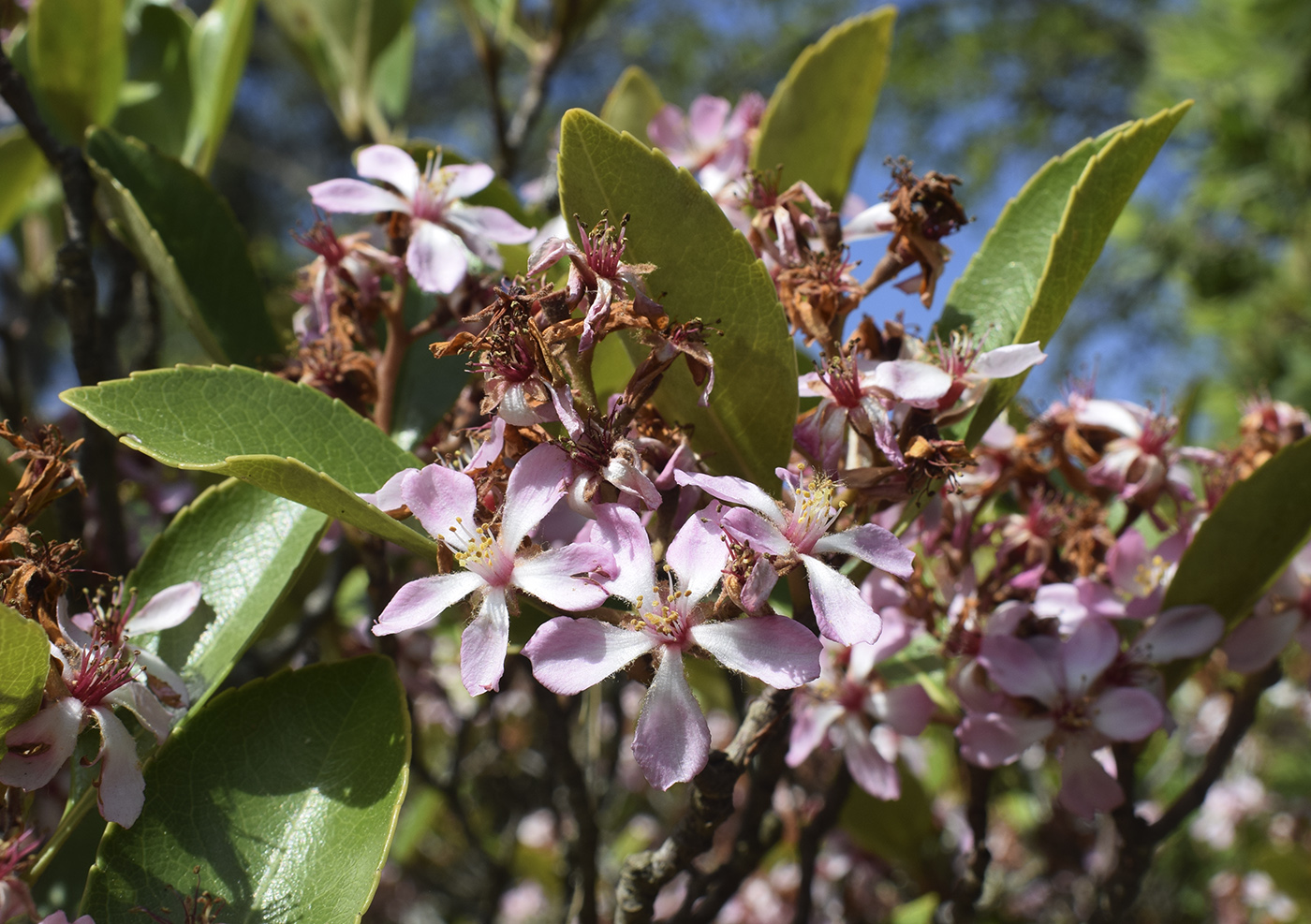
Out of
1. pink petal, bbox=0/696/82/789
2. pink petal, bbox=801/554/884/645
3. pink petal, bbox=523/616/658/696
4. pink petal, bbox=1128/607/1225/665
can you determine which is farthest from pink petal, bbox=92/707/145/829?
pink petal, bbox=1128/607/1225/665

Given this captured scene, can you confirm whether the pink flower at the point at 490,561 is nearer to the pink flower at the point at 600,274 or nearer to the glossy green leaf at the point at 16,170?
the pink flower at the point at 600,274

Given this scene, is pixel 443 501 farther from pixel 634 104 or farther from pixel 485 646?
pixel 634 104

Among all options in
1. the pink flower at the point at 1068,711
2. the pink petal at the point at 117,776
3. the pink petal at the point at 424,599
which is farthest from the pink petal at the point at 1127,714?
the pink petal at the point at 117,776

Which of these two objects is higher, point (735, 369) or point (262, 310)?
point (735, 369)

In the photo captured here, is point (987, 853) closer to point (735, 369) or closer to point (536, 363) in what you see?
point (735, 369)

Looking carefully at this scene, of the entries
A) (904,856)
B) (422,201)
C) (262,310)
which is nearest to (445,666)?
(904,856)

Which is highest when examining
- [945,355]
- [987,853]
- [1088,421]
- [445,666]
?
[945,355]

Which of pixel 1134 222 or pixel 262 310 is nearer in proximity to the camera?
pixel 262 310
